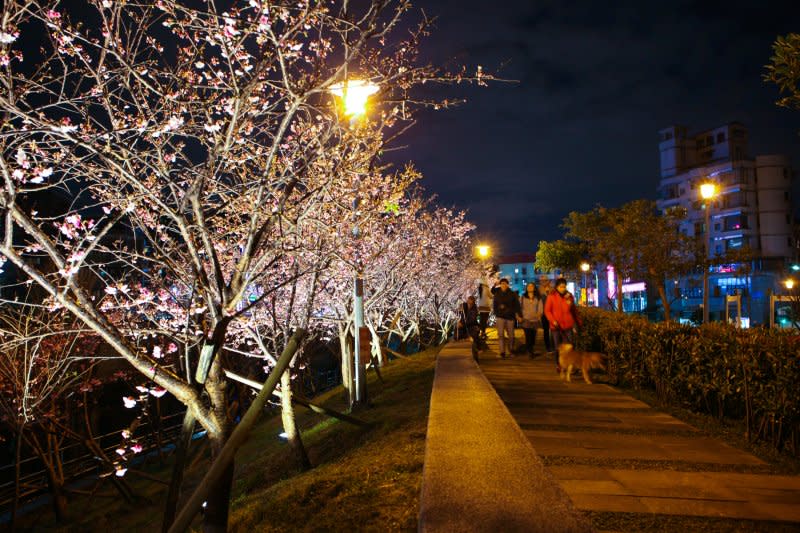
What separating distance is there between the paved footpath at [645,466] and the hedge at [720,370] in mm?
552

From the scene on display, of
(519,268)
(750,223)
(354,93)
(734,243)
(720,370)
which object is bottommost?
(720,370)

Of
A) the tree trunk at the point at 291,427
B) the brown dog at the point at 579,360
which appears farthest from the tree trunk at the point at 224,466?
the brown dog at the point at 579,360

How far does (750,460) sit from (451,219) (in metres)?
24.2

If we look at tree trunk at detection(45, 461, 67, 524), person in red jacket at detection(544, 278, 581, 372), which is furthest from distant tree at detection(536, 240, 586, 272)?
tree trunk at detection(45, 461, 67, 524)

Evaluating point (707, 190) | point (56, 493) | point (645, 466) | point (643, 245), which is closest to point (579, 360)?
point (645, 466)

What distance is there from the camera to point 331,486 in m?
5.25

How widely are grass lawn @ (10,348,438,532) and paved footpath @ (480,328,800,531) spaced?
151 cm

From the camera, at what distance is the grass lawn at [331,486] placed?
452 cm

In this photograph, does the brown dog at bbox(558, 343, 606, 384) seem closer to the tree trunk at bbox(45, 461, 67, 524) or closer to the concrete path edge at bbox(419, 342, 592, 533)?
the concrete path edge at bbox(419, 342, 592, 533)

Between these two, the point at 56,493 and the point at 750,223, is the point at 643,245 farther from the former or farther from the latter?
the point at 750,223

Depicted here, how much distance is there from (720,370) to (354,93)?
587 cm

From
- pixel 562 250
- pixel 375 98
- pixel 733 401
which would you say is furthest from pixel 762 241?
pixel 375 98

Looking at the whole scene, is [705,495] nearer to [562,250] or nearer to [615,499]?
[615,499]

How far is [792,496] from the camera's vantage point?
4.27 metres
